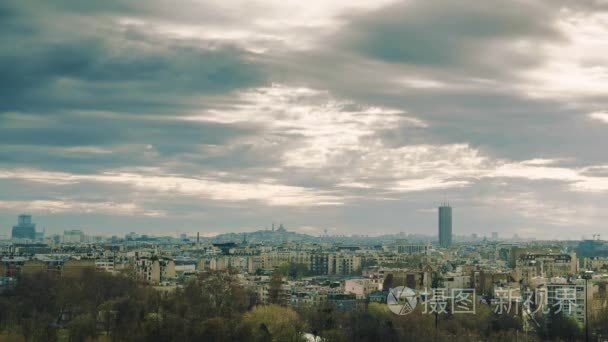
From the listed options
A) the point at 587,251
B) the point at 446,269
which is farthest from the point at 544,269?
the point at 587,251

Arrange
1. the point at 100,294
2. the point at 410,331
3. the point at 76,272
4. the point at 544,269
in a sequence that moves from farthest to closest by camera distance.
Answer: the point at 544,269
the point at 76,272
the point at 100,294
the point at 410,331

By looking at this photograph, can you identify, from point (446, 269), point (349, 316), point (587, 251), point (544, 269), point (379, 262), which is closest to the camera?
point (349, 316)

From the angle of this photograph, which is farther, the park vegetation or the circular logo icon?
the circular logo icon

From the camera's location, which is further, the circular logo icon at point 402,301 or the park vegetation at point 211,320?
the circular logo icon at point 402,301

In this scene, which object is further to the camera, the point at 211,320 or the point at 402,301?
the point at 402,301

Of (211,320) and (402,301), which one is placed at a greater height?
(402,301)

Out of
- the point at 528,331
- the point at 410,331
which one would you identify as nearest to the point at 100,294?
the point at 410,331

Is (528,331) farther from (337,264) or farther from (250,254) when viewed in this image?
(250,254)

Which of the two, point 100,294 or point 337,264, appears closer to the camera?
point 100,294
